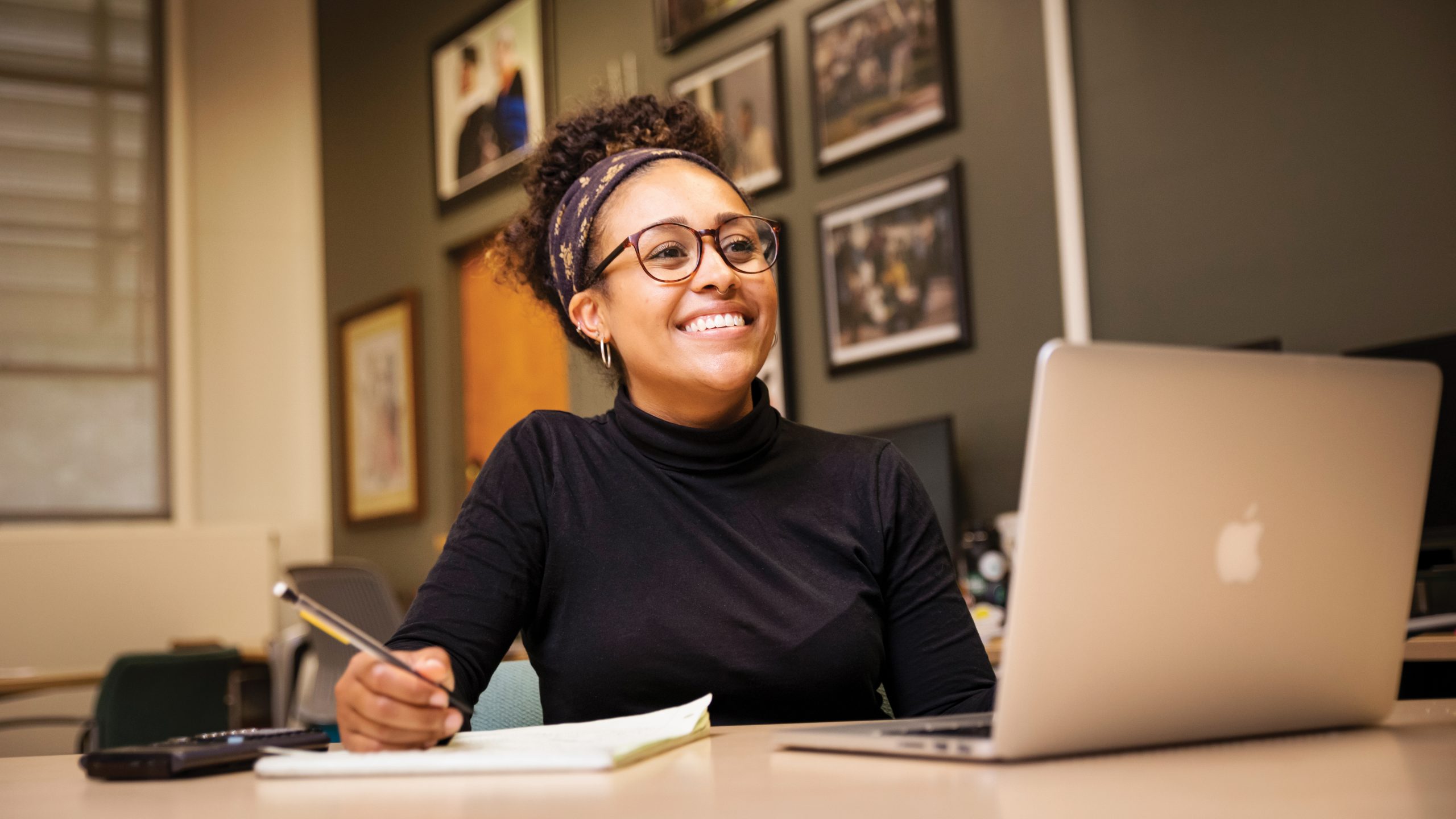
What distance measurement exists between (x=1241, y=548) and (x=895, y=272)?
9.01 feet

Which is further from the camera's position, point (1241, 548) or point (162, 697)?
point (162, 697)

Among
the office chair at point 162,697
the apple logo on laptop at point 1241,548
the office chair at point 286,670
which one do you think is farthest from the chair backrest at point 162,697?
the apple logo on laptop at point 1241,548

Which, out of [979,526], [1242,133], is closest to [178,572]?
[979,526]

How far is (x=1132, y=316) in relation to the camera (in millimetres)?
2975

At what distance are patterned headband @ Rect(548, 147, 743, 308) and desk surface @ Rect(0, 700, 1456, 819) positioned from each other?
0.81 meters

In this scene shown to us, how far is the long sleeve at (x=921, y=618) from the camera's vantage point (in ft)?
4.29

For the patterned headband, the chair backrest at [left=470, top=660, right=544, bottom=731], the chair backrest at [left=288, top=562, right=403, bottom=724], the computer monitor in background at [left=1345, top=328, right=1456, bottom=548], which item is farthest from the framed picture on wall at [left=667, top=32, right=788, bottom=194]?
the chair backrest at [left=470, top=660, right=544, bottom=731]

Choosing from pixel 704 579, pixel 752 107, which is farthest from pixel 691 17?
pixel 704 579

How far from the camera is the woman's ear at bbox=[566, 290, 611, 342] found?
1.56 metres

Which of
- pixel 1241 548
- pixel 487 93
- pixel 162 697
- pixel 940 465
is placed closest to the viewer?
pixel 1241 548

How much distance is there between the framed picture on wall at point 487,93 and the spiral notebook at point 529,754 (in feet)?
13.1

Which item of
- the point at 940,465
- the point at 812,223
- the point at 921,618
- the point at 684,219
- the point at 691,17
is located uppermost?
the point at 691,17

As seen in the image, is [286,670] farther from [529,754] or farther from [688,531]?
[529,754]

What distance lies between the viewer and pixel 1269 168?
8.93ft
